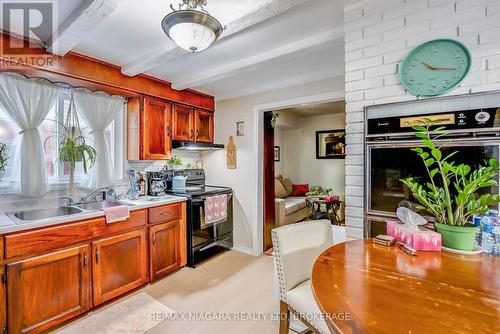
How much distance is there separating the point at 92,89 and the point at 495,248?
3470 mm

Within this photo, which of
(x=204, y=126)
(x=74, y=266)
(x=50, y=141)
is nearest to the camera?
(x=74, y=266)

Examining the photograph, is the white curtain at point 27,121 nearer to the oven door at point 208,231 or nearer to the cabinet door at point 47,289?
the cabinet door at point 47,289

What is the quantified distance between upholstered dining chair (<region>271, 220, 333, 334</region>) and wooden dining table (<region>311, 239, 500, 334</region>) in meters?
0.31

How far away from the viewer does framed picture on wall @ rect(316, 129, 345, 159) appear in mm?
5321

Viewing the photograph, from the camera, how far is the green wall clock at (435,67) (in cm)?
130

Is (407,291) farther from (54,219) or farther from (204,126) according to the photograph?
(204,126)

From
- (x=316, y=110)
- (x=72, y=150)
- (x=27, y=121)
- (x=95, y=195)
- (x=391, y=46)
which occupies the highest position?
(x=316, y=110)

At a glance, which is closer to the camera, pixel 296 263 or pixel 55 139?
pixel 296 263

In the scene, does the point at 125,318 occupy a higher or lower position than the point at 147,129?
lower

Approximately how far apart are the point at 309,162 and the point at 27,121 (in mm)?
5067

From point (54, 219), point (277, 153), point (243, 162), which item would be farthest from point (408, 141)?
point (277, 153)

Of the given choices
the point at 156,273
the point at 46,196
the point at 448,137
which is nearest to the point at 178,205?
the point at 156,273

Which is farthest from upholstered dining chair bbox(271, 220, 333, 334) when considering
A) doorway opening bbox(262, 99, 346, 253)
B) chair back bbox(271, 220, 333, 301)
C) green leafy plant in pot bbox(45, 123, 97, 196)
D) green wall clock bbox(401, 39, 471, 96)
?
doorway opening bbox(262, 99, 346, 253)

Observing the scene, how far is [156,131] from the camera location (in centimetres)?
297
